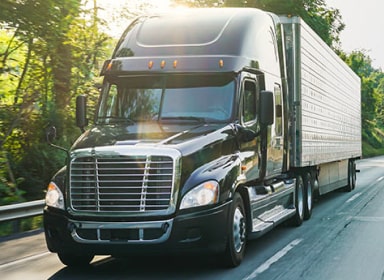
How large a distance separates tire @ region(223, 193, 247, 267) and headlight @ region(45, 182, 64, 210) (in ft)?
6.32

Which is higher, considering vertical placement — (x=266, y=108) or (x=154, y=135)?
(x=266, y=108)

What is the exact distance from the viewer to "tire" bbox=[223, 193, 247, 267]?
24.8 feet

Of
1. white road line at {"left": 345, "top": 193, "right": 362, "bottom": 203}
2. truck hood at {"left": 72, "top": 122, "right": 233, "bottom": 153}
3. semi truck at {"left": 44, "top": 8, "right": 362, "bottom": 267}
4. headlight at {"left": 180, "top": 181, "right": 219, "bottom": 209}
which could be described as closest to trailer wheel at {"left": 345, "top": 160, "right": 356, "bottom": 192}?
white road line at {"left": 345, "top": 193, "right": 362, "bottom": 203}

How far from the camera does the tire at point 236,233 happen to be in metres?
7.57

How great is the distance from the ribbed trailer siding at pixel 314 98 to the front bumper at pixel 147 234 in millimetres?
4731

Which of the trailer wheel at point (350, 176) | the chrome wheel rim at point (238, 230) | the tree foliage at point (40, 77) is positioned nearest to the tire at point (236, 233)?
the chrome wheel rim at point (238, 230)

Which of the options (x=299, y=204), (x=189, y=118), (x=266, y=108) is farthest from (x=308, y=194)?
(x=189, y=118)

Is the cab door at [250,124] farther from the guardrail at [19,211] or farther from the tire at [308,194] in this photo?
the guardrail at [19,211]

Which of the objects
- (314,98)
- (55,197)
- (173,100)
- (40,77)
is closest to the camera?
(55,197)

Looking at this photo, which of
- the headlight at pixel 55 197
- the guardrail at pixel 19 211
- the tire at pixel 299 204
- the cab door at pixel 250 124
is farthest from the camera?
the tire at pixel 299 204

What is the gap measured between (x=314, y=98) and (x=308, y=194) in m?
2.00

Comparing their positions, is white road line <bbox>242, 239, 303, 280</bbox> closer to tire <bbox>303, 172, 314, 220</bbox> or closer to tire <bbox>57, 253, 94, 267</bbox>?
tire <bbox>57, 253, 94, 267</bbox>

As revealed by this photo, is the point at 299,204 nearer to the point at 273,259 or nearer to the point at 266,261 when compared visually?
the point at 273,259

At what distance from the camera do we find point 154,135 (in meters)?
7.64
